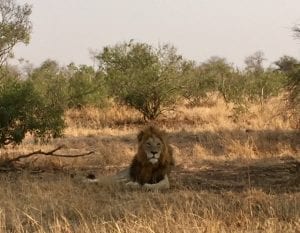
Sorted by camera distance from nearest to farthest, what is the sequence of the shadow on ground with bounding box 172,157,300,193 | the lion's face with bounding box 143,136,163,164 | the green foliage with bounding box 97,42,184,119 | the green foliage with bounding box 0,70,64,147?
the shadow on ground with bounding box 172,157,300,193, the lion's face with bounding box 143,136,163,164, the green foliage with bounding box 0,70,64,147, the green foliage with bounding box 97,42,184,119

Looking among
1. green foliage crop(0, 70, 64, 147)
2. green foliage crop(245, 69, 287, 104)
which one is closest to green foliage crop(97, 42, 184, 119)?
green foliage crop(245, 69, 287, 104)

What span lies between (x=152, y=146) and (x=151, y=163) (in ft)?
0.83

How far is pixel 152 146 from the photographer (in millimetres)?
8977

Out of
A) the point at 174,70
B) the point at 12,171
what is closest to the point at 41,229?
the point at 12,171

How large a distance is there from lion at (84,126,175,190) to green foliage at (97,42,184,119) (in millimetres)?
12108

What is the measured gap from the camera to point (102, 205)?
7.57m

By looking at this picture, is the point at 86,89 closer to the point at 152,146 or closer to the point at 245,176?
the point at 245,176

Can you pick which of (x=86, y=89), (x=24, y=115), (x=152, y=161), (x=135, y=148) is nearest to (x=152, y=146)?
(x=152, y=161)

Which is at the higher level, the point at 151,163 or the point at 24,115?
the point at 24,115

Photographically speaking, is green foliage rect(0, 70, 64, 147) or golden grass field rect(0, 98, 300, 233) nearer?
golden grass field rect(0, 98, 300, 233)

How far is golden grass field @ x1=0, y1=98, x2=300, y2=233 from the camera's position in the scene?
6.16 metres

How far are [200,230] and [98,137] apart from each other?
10.7m

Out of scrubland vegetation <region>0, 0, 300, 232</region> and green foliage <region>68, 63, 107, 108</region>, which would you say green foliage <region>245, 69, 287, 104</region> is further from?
green foliage <region>68, 63, 107, 108</region>

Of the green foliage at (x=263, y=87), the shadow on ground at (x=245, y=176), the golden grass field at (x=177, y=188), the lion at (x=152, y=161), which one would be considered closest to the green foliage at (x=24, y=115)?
the golden grass field at (x=177, y=188)
